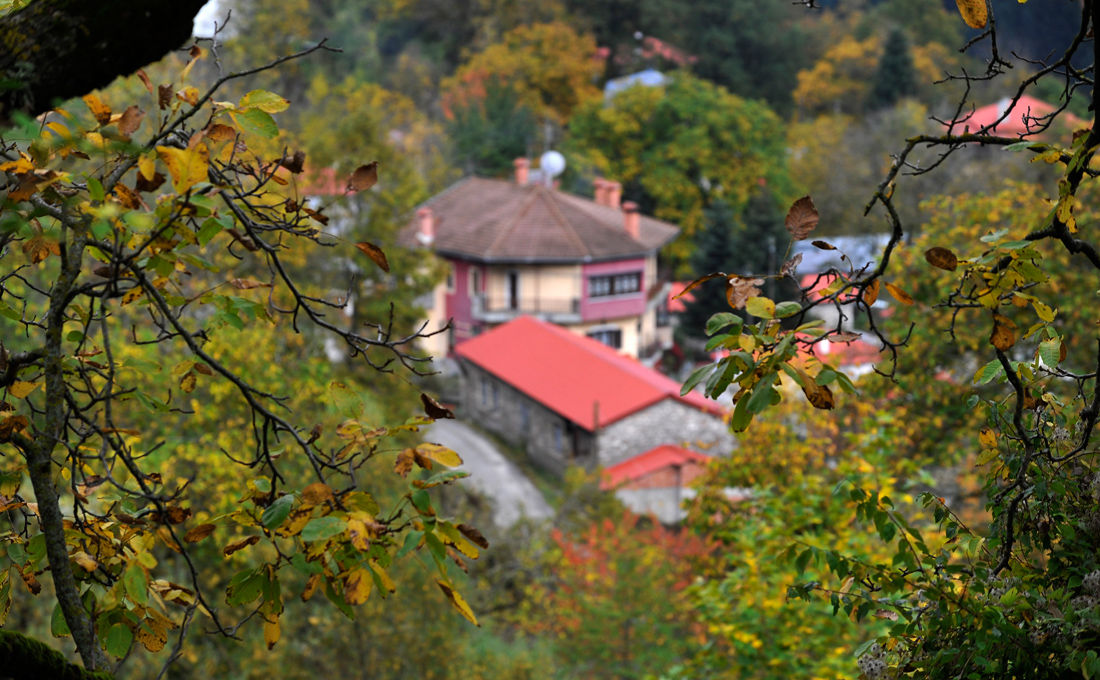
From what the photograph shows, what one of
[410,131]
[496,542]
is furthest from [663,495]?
[410,131]

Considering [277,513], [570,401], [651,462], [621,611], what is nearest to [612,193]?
[570,401]

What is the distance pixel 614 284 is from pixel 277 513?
105 feet

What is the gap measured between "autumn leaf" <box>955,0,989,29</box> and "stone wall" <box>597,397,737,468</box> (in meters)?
21.7

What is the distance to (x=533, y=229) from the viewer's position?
112 ft

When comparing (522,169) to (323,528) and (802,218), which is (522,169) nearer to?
(802,218)

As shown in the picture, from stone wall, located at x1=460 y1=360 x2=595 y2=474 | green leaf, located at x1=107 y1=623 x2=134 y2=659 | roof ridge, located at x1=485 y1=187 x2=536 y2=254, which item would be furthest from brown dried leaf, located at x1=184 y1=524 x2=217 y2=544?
roof ridge, located at x1=485 y1=187 x2=536 y2=254

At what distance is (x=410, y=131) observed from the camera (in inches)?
1861

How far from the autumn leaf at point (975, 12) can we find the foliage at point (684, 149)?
3903cm

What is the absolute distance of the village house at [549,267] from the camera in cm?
3347

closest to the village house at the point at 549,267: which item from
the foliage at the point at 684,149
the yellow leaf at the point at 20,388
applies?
the foliage at the point at 684,149

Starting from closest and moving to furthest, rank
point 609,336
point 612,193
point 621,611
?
point 621,611 < point 609,336 < point 612,193

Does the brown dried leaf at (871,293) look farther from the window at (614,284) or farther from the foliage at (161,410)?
the window at (614,284)

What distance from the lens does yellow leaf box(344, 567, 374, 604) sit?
238cm

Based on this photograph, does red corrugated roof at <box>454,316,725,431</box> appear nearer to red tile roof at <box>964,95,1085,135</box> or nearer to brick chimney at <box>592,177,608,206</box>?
brick chimney at <box>592,177,608,206</box>
